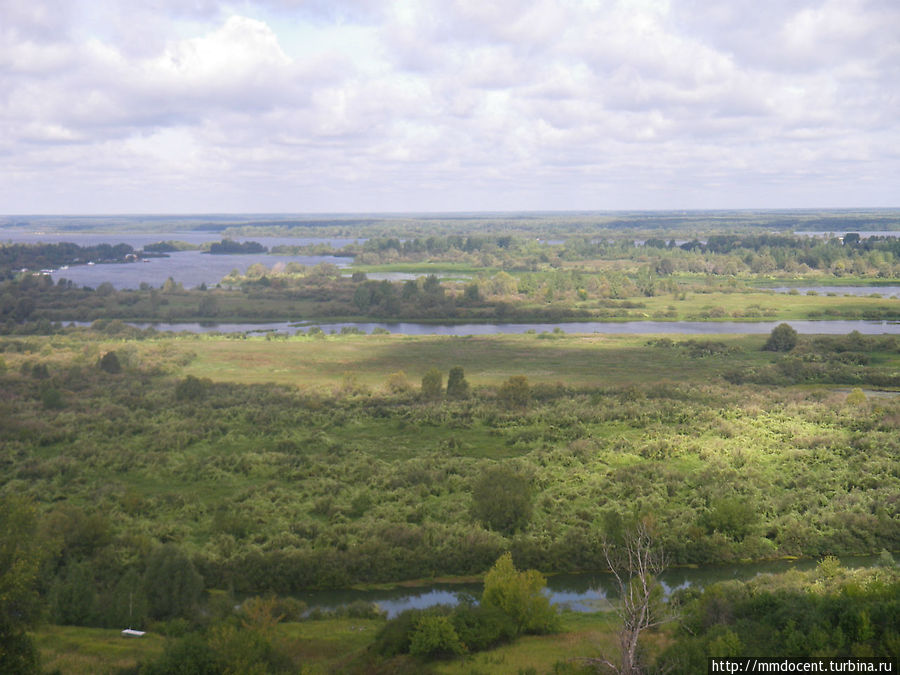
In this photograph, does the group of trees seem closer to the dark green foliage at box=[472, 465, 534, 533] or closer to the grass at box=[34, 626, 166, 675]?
the grass at box=[34, 626, 166, 675]

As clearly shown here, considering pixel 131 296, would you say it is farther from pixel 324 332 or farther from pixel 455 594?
pixel 455 594

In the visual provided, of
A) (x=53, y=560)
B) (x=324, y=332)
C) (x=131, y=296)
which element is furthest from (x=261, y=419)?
(x=131, y=296)

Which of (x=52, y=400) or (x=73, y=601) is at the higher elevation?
(x=52, y=400)

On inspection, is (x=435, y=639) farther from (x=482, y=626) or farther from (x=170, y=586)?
(x=170, y=586)

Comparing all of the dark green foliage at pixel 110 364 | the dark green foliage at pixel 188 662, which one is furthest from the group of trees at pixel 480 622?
the dark green foliage at pixel 110 364

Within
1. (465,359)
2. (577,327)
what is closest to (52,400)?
(465,359)

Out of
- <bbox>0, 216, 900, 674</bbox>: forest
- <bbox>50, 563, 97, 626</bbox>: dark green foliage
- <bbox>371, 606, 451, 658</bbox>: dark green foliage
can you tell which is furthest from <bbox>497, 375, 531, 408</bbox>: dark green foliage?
<bbox>50, 563, 97, 626</bbox>: dark green foliage
